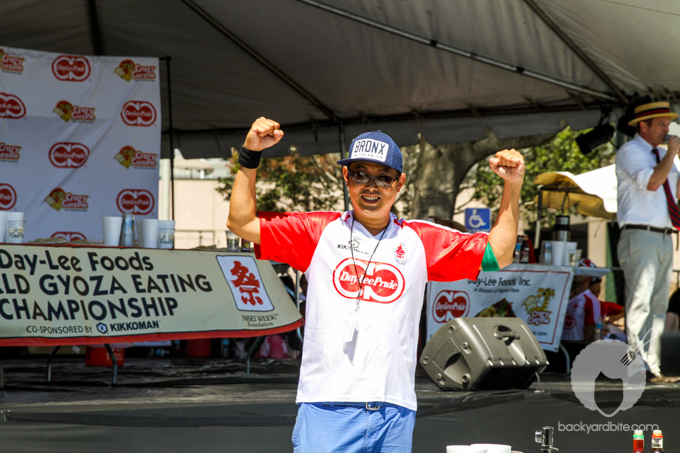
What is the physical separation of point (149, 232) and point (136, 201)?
1.83 m

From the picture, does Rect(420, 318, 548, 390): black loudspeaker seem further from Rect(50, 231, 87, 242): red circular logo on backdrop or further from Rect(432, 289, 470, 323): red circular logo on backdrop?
Rect(50, 231, 87, 242): red circular logo on backdrop

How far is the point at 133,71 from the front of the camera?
6.68 m

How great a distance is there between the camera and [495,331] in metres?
4.84

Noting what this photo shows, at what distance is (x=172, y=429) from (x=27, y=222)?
3287mm

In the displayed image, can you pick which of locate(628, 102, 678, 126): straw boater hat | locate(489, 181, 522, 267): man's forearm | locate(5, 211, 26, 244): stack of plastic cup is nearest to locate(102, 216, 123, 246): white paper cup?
locate(5, 211, 26, 244): stack of plastic cup

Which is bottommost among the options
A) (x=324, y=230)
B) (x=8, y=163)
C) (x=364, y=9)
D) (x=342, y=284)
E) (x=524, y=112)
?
(x=342, y=284)

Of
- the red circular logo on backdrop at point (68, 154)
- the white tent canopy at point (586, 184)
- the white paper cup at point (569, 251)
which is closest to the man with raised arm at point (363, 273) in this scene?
the white paper cup at point (569, 251)

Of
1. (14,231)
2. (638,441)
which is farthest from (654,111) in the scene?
(14,231)

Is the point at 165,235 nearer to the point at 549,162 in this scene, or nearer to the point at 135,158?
the point at 135,158

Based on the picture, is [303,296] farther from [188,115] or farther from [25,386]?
[25,386]

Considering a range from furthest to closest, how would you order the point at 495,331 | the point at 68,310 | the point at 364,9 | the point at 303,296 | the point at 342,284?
the point at 303,296, the point at 364,9, the point at 495,331, the point at 68,310, the point at 342,284

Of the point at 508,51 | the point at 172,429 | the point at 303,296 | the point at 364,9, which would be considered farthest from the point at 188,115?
the point at 172,429

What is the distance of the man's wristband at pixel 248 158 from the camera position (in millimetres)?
2346

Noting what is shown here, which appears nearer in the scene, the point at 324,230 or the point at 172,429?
the point at 324,230
